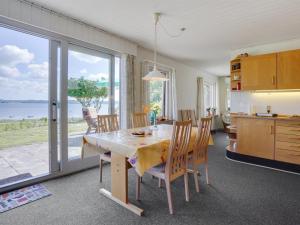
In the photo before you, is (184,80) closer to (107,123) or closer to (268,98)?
(268,98)

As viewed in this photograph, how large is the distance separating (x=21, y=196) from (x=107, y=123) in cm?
148

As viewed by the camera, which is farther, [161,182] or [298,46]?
[298,46]

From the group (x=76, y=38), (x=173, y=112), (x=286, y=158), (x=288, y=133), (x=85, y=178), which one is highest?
(x=76, y=38)

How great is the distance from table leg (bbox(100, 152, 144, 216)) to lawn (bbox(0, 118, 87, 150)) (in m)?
1.45

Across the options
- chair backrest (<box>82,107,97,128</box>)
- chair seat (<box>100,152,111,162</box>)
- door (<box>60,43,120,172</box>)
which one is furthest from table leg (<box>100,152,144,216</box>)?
chair backrest (<box>82,107,97,128</box>)

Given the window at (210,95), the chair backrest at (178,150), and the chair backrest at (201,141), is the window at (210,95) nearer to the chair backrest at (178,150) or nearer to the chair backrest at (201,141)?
the chair backrest at (201,141)

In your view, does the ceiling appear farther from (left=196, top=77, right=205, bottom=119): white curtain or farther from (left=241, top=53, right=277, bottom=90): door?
(left=196, top=77, right=205, bottom=119): white curtain

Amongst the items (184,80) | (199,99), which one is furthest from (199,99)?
(184,80)

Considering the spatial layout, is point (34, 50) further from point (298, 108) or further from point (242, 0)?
point (298, 108)

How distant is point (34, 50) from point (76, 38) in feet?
2.23

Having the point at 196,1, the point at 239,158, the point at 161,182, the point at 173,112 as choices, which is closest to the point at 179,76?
the point at 173,112

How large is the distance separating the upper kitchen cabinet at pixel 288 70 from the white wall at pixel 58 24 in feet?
10.2

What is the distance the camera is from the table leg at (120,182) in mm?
2238

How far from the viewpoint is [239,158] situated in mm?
4004
